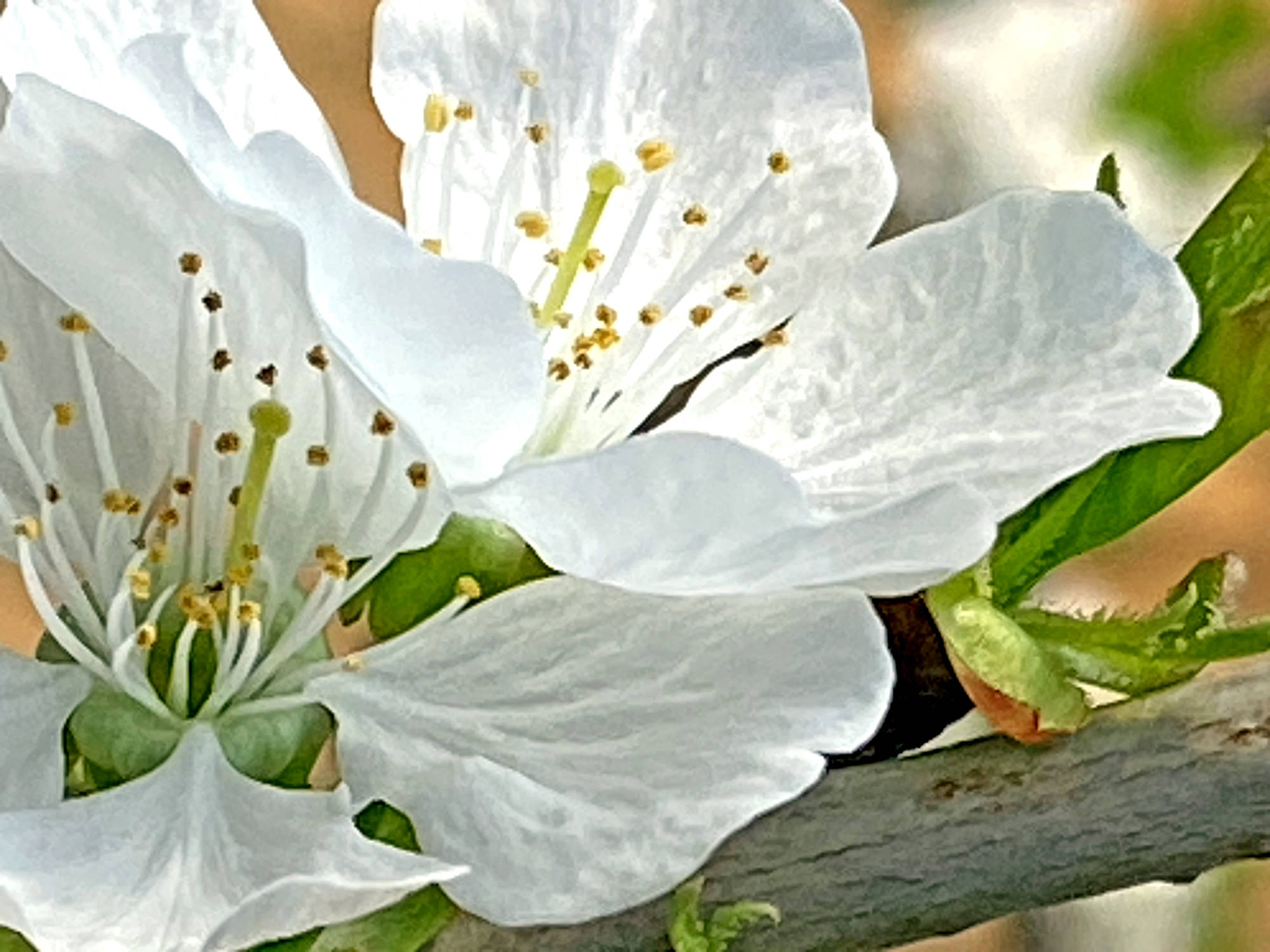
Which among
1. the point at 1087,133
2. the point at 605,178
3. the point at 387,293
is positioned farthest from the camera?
the point at 1087,133

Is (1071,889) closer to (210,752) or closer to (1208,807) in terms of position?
(1208,807)

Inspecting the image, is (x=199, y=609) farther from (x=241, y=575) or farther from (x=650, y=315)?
(x=650, y=315)

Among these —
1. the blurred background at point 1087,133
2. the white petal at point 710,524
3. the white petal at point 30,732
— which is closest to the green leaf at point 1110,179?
the white petal at point 710,524

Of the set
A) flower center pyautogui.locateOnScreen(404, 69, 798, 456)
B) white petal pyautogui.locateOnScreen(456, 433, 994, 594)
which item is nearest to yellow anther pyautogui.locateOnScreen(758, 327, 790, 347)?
flower center pyautogui.locateOnScreen(404, 69, 798, 456)

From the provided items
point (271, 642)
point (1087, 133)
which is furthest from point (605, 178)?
point (1087, 133)

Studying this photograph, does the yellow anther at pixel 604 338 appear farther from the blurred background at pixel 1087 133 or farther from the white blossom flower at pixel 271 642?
the blurred background at pixel 1087 133

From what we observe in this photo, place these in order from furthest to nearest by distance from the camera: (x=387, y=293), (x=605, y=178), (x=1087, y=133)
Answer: (x=1087, y=133)
(x=605, y=178)
(x=387, y=293)

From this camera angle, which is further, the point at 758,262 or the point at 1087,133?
the point at 1087,133
